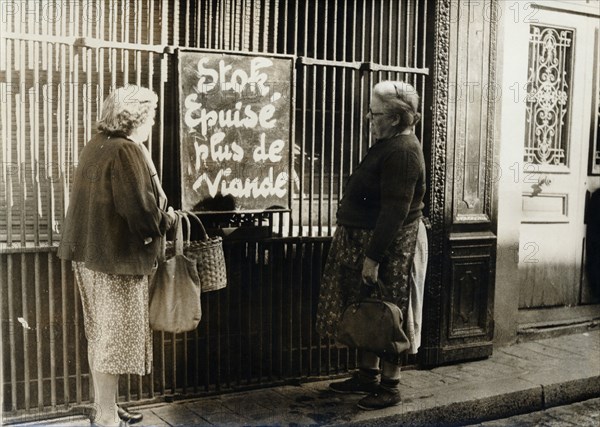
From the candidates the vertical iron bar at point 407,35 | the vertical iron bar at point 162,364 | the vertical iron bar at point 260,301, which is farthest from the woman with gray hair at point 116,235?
the vertical iron bar at point 407,35

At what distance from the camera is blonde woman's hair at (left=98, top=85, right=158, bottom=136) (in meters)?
3.65

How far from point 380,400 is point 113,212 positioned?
2.00 meters

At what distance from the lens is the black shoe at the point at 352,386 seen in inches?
183

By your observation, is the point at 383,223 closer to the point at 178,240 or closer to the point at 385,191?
the point at 385,191

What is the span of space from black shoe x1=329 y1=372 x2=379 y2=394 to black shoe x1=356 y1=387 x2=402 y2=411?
7.9 inches

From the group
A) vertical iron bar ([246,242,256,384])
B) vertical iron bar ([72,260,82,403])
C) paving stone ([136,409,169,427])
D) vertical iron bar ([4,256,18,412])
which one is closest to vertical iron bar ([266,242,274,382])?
vertical iron bar ([246,242,256,384])

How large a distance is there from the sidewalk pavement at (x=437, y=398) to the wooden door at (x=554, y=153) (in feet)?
2.68

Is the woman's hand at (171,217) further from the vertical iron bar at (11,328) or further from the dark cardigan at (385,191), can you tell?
the dark cardigan at (385,191)

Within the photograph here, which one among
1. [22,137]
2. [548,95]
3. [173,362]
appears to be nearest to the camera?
[22,137]

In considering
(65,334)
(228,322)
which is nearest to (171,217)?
(65,334)

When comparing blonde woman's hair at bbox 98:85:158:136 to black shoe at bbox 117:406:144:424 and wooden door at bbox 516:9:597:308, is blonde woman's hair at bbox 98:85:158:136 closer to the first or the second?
black shoe at bbox 117:406:144:424

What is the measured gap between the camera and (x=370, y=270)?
4.18 metres

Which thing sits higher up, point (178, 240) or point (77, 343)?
point (178, 240)

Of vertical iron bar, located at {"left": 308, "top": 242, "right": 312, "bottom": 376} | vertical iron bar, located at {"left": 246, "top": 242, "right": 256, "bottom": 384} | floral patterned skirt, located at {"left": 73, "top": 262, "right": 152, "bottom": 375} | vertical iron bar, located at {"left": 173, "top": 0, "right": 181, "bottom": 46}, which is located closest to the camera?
floral patterned skirt, located at {"left": 73, "top": 262, "right": 152, "bottom": 375}
